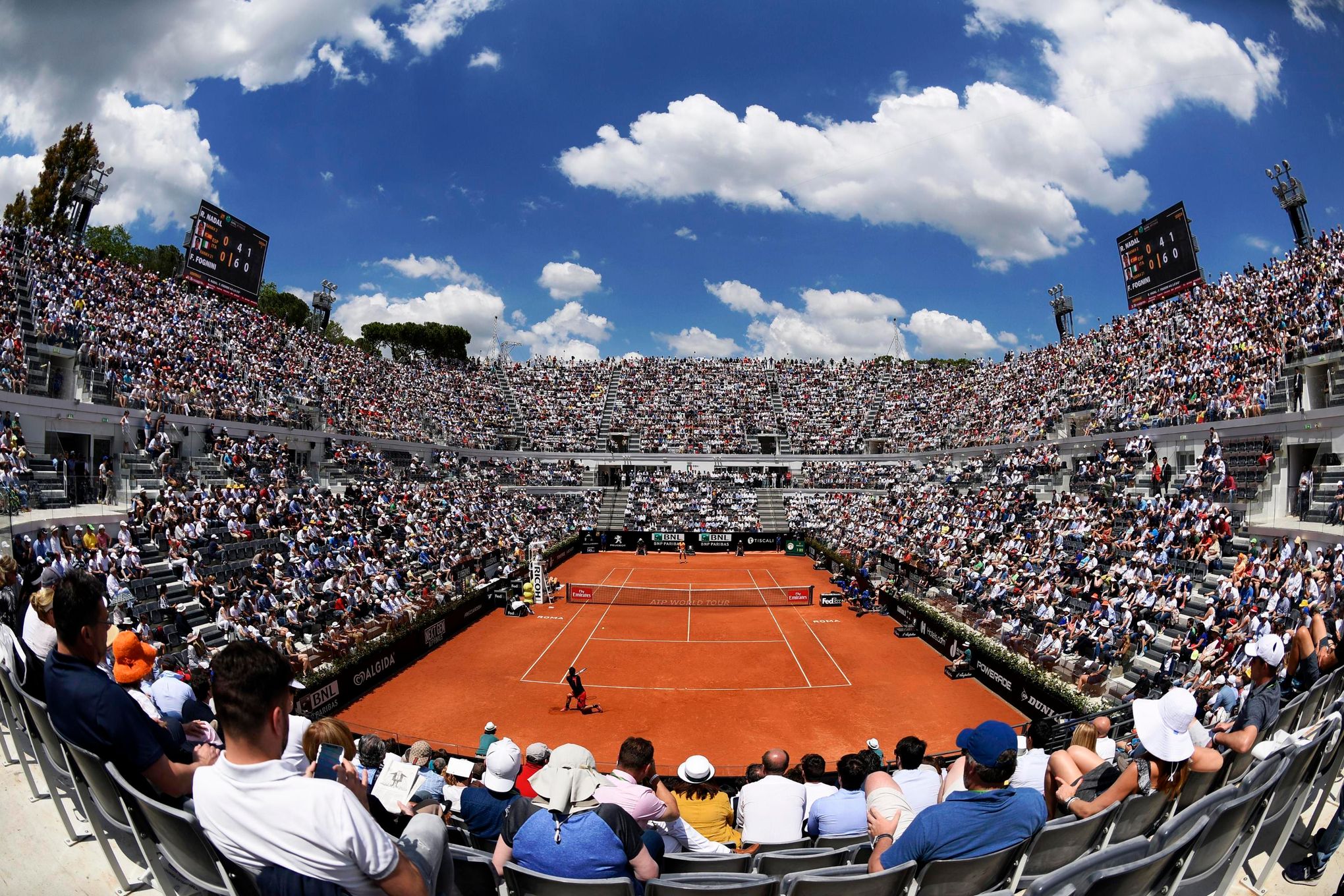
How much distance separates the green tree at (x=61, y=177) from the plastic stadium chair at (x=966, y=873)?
69670 millimetres

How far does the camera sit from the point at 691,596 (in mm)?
36312

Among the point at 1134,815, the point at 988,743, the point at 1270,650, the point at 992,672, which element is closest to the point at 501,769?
the point at 988,743

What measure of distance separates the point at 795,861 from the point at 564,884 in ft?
7.30

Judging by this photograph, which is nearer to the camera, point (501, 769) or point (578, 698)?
point (501, 769)

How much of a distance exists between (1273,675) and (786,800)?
4.62m

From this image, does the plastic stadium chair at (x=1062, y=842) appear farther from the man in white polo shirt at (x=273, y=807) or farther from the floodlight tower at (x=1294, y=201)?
the floodlight tower at (x=1294, y=201)

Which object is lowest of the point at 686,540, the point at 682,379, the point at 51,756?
the point at 686,540

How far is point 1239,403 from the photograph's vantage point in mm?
24766

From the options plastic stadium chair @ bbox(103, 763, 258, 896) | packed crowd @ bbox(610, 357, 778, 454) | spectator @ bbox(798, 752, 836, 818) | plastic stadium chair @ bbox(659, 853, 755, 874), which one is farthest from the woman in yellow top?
packed crowd @ bbox(610, 357, 778, 454)

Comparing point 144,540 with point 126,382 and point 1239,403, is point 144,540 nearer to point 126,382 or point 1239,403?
point 126,382

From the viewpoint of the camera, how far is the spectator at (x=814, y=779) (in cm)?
700

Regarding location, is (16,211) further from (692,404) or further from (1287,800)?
(1287,800)

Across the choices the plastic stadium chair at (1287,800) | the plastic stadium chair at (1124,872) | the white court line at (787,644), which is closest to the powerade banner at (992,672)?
the white court line at (787,644)

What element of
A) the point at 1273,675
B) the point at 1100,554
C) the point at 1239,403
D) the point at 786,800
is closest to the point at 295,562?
the point at 786,800
